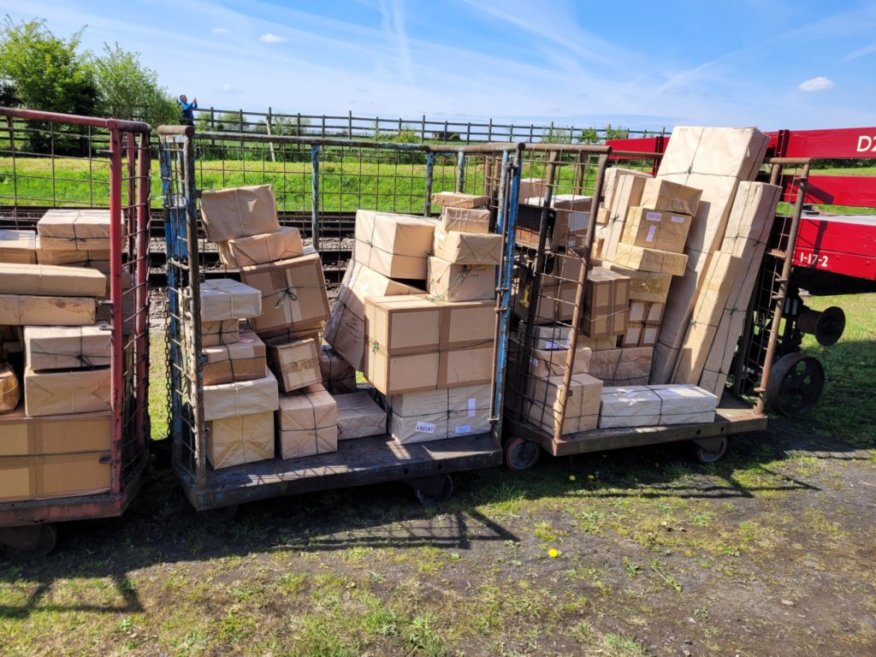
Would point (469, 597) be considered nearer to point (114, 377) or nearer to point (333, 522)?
point (333, 522)

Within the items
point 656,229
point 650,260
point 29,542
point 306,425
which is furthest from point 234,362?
point 656,229

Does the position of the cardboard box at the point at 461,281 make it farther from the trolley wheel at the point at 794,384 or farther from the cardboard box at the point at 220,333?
the trolley wheel at the point at 794,384

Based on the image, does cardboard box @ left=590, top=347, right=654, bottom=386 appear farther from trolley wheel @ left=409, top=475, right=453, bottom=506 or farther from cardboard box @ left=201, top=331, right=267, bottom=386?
cardboard box @ left=201, top=331, right=267, bottom=386

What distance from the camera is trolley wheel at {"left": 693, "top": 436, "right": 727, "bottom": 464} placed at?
680 centimetres

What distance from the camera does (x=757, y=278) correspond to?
24.3ft

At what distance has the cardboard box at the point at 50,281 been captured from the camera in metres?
4.42

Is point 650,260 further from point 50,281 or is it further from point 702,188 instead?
point 50,281

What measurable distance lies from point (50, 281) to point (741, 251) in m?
6.11

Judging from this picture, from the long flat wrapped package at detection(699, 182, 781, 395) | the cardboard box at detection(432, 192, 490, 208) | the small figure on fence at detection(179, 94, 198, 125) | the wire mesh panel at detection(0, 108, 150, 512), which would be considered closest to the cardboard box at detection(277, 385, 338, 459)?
the wire mesh panel at detection(0, 108, 150, 512)

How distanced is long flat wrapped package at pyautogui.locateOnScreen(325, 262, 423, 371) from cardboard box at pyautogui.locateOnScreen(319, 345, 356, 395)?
11cm

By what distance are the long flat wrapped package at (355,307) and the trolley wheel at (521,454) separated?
1580 millimetres

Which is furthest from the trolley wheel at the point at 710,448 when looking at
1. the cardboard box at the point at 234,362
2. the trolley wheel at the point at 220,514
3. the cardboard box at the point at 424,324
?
the trolley wheel at the point at 220,514

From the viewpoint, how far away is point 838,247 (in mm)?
6938

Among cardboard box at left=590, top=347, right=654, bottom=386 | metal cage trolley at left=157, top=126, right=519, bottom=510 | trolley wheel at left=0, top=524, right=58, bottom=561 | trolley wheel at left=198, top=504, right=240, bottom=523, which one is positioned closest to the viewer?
trolley wheel at left=0, top=524, right=58, bottom=561
